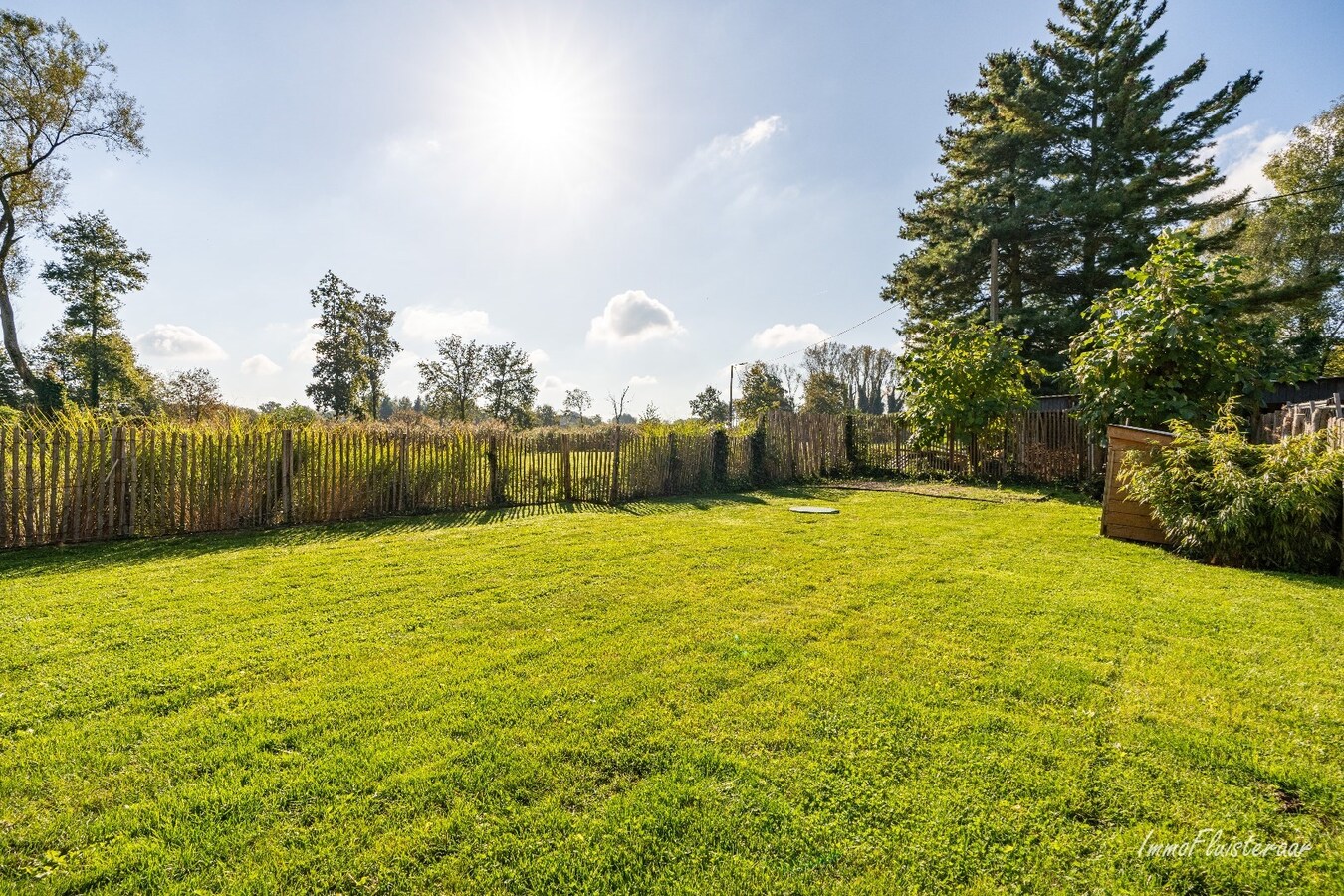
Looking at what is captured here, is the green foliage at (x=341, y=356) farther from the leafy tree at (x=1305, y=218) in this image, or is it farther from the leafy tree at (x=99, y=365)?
the leafy tree at (x=1305, y=218)

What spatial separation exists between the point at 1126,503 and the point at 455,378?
41.6m

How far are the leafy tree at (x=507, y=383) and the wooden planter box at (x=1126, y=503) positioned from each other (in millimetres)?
39784

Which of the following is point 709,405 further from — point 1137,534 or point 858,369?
point 1137,534

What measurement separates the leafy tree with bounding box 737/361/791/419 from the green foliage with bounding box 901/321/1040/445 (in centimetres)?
2863

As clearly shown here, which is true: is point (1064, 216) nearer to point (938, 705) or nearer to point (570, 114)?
point (570, 114)

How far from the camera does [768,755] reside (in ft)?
7.09

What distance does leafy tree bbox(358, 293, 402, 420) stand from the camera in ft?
124

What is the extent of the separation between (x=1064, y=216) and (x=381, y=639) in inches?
851

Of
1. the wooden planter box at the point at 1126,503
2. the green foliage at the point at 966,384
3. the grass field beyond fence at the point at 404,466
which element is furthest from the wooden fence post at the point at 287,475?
the green foliage at the point at 966,384

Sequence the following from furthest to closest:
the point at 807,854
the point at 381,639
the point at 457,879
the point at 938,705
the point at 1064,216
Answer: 1. the point at 1064,216
2. the point at 381,639
3. the point at 938,705
4. the point at 807,854
5. the point at 457,879

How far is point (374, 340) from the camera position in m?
39.1

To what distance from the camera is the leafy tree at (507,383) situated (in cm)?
4197

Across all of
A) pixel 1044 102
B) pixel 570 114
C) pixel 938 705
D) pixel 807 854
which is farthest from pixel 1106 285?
pixel 807 854

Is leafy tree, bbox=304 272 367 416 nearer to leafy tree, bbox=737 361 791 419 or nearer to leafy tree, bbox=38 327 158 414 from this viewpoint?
leafy tree, bbox=38 327 158 414
